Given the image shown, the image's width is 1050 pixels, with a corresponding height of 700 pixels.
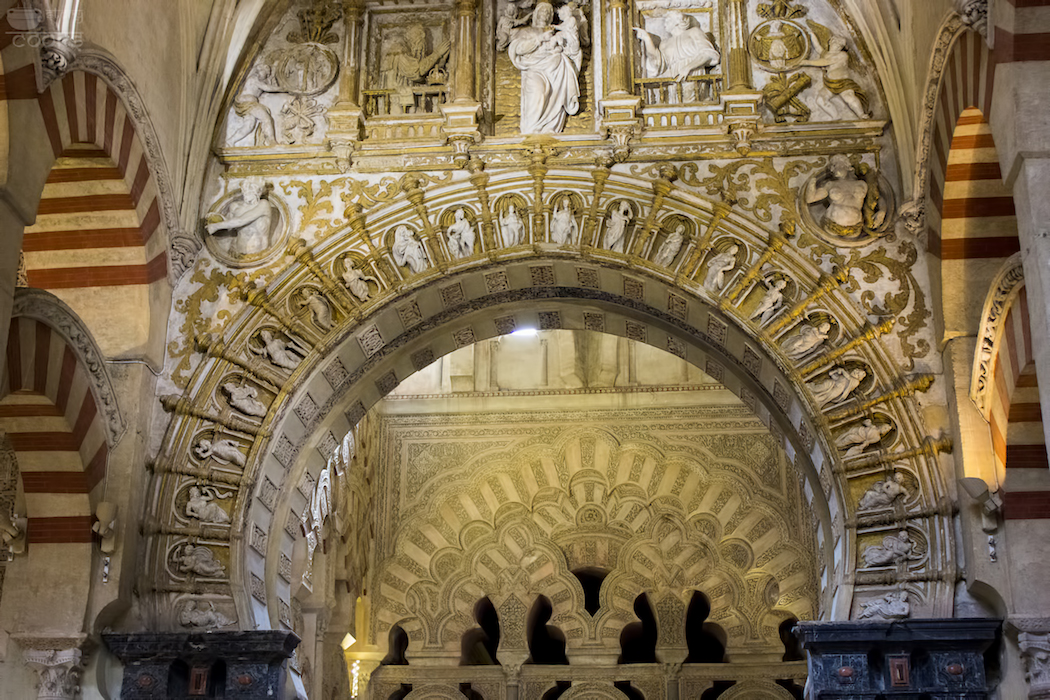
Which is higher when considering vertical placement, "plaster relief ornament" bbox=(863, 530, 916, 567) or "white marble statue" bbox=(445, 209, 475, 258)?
"white marble statue" bbox=(445, 209, 475, 258)

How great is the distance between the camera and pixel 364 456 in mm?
13328

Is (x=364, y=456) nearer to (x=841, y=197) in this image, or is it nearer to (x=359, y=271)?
(x=359, y=271)

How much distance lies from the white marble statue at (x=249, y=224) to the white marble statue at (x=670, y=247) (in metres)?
2.92

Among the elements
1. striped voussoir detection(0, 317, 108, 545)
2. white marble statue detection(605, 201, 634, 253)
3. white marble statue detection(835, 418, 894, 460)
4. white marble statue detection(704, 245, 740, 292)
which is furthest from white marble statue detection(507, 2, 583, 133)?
striped voussoir detection(0, 317, 108, 545)

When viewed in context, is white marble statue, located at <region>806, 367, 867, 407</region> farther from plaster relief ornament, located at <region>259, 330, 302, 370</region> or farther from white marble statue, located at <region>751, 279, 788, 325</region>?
plaster relief ornament, located at <region>259, 330, 302, 370</region>

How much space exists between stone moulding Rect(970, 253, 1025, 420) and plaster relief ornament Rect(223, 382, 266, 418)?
16.1 feet

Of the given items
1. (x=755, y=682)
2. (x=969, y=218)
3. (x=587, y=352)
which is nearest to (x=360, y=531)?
(x=587, y=352)

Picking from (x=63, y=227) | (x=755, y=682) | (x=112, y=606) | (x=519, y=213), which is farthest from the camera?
(x=755, y=682)

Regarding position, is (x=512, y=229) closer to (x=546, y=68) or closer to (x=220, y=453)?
(x=546, y=68)

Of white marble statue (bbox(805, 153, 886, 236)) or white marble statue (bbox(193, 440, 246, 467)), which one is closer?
white marble statue (bbox(193, 440, 246, 467))

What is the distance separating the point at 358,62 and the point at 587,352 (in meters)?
4.79

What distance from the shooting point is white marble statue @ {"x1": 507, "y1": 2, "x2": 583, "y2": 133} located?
9980 millimetres

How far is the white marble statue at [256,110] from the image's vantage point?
10148mm

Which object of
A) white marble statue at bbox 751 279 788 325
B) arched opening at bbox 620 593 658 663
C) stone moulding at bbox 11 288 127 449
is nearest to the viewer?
stone moulding at bbox 11 288 127 449
